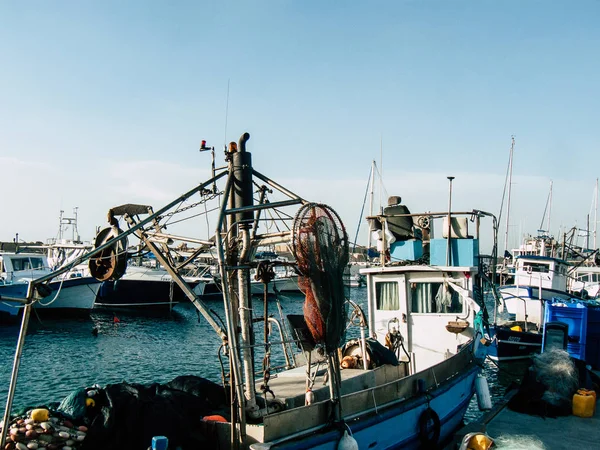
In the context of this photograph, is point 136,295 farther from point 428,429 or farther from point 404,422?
point 404,422

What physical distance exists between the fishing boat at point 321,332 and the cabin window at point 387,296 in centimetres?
17

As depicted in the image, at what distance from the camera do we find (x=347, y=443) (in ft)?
24.6

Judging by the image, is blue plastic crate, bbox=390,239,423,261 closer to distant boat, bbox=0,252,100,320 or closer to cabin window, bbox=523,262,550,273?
cabin window, bbox=523,262,550,273

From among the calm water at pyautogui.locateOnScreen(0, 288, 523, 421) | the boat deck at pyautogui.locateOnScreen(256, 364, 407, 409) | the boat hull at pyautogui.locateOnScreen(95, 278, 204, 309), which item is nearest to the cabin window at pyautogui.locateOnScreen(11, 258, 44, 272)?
the calm water at pyautogui.locateOnScreen(0, 288, 523, 421)

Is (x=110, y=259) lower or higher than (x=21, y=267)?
higher

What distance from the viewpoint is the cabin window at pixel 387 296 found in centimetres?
1303

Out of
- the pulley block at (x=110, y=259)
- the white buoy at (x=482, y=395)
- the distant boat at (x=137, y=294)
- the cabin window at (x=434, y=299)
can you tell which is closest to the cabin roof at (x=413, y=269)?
the cabin window at (x=434, y=299)

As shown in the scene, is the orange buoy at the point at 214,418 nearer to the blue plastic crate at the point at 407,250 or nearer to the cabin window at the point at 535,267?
the blue plastic crate at the point at 407,250

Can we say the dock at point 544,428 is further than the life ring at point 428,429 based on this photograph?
Yes

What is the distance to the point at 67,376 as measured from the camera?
20516mm

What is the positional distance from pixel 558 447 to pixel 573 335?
721cm

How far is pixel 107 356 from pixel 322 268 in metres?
20.4

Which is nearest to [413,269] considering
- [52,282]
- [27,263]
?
[52,282]

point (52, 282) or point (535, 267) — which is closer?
point (535, 267)
